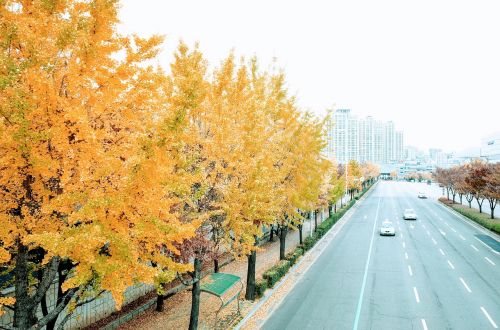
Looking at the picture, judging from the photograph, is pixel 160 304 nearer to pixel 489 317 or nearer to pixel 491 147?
pixel 489 317

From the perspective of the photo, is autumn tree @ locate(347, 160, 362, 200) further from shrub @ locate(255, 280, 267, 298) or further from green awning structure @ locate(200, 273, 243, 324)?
green awning structure @ locate(200, 273, 243, 324)

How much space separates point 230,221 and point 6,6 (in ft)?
29.2

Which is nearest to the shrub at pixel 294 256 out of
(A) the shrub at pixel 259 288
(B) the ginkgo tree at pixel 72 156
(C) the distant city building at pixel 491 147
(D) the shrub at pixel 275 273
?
(D) the shrub at pixel 275 273

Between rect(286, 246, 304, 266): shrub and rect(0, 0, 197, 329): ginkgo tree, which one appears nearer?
rect(0, 0, 197, 329): ginkgo tree

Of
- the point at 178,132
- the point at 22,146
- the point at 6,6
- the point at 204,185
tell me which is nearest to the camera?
the point at 22,146

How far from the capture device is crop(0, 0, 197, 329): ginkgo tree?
564 cm

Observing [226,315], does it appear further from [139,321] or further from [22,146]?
[22,146]

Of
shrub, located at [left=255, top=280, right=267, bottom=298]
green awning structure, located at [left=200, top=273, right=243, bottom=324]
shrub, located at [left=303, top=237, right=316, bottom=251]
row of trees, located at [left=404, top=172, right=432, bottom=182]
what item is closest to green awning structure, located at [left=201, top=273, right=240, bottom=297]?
green awning structure, located at [left=200, top=273, right=243, bottom=324]

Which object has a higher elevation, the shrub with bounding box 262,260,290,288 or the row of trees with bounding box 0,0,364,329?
the row of trees with bounding box 0,0,364,329

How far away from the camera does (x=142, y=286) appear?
58.4 feet

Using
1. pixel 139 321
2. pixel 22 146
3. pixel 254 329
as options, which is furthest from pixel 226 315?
pixel 22 146

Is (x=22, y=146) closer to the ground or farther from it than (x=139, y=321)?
farther from it

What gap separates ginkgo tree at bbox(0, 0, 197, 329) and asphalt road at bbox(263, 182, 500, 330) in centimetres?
981

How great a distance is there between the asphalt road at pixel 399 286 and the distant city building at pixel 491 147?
123 metres
